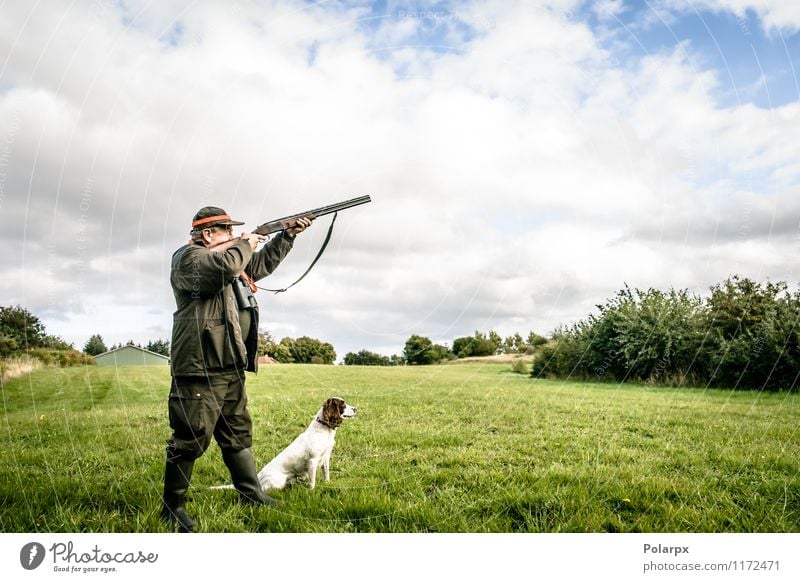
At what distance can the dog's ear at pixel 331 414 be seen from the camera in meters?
4.77

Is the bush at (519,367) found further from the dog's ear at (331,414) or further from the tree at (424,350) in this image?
the dog's ear at (331,414)

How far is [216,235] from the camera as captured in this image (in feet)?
13.4

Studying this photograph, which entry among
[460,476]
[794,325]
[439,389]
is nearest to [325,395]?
[439,389]

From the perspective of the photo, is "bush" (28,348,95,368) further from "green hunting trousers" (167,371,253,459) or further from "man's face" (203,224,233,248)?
"man's face" (203,224,233,248)

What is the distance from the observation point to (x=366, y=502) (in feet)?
13.0

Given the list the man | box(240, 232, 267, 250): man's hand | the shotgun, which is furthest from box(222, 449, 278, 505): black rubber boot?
the shotgun

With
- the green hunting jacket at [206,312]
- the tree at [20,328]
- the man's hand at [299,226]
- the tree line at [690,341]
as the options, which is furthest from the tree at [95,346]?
the tree line at [690,341]

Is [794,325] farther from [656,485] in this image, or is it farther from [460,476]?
[460,476]

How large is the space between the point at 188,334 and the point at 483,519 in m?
2.56

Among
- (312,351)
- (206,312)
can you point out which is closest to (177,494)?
(206,312)

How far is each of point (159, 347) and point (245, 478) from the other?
1593 millimetres
